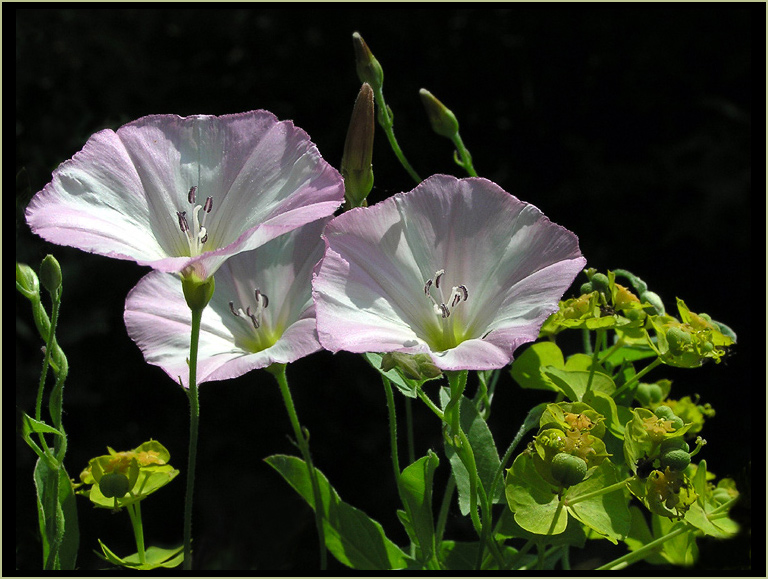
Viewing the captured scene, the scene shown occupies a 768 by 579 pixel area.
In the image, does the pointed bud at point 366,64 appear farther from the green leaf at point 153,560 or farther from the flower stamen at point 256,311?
the green leaf at point 153,560

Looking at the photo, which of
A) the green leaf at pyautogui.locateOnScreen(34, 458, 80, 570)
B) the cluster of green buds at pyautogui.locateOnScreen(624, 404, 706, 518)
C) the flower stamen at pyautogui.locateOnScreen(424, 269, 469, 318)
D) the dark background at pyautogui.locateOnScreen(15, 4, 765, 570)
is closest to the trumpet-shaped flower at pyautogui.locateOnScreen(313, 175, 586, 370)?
the flower stamen at pyautogui.locateOnScreen(424, 269, 469, 318)

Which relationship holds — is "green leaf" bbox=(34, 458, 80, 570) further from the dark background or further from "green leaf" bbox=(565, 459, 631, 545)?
the dark background

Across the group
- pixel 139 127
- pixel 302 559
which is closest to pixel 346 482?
pixel 302 559

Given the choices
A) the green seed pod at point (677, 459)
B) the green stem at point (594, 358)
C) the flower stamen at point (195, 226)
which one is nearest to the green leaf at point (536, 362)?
the green stem at point (594, 358)

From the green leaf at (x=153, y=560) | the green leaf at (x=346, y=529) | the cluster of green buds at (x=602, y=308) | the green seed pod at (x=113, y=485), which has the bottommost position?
the green leaf at (x=153, y=560)

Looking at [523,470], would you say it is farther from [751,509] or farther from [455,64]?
[455,64]
